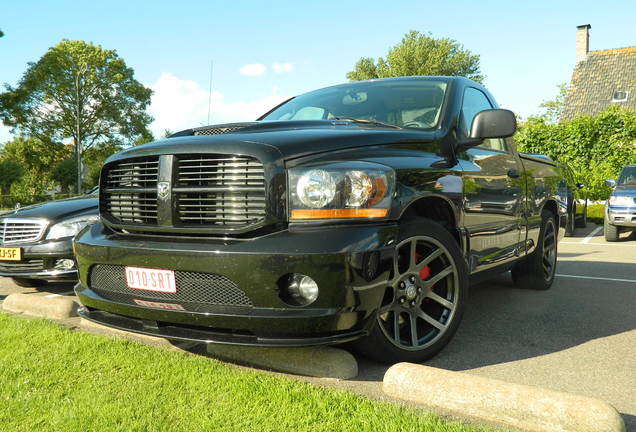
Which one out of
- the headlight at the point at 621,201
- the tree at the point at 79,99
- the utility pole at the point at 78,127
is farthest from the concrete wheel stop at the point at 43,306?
the tree at the point at 79,99

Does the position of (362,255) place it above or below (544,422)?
above

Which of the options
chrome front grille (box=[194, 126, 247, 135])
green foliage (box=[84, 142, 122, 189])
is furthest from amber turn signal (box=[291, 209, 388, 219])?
green foliage (box=[84, 142, 122, 189])

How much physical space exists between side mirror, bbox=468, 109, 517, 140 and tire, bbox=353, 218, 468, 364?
82cm

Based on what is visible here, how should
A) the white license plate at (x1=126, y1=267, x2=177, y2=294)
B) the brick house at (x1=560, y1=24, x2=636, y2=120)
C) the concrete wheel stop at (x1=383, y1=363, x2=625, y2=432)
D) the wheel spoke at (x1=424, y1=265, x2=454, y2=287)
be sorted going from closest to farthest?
the concrete wheel stop at (x1=383, y1=363, x2=625, y2=432)
the white license plate at (x1=126, y1=267, x2=177, y2=294)
the wheel spoke at (x1=424, y1=265, x2=454, y2=287)
the brick house at (x1=560, y1=24, x2=636, y2=120)

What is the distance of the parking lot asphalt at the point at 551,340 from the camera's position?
287 centimetres

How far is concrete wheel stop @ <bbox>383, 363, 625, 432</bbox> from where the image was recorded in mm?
2164

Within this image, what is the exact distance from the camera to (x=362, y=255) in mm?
2510

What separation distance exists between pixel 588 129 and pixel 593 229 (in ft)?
17.4

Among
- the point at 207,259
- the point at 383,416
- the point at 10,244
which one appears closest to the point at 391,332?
the point at 383,416

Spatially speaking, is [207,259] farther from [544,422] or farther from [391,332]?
[544,422]

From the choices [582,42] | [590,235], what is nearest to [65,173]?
[582,42]

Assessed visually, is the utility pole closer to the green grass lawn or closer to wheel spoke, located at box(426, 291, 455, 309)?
the green grass lawn

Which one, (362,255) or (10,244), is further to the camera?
(10,244)

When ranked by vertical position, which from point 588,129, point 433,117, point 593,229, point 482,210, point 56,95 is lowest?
point 593,229
